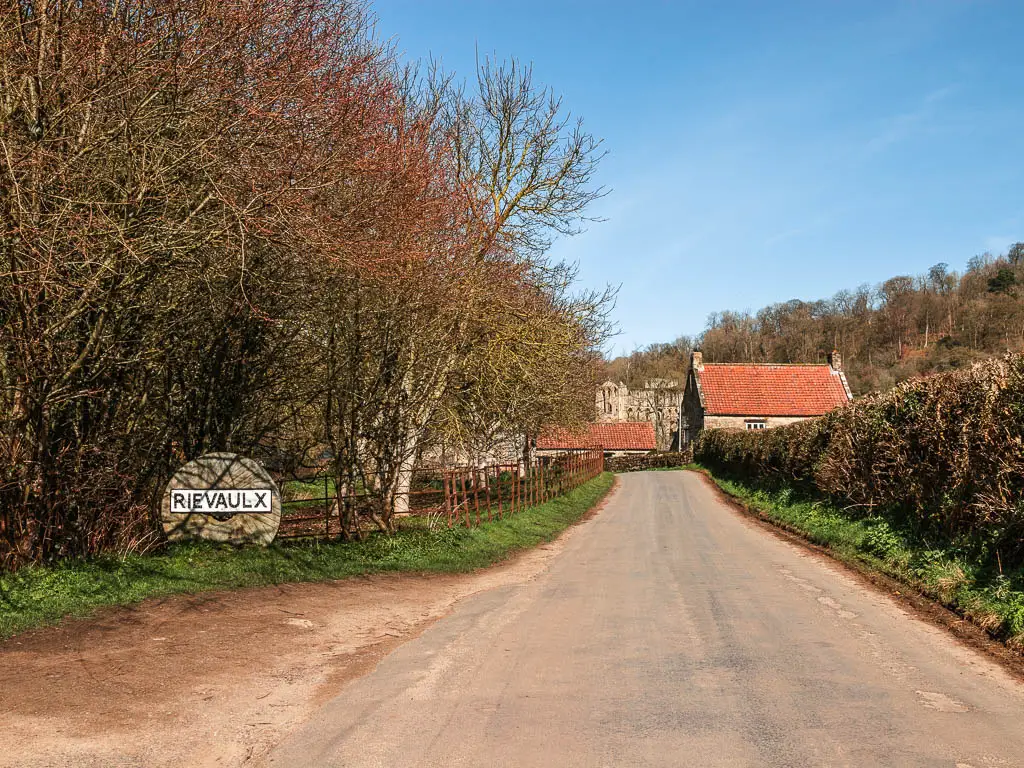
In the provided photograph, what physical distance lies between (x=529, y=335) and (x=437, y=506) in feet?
18.2

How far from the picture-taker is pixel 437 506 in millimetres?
15117

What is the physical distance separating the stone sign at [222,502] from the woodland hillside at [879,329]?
8474cm

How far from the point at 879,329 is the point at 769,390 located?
69941 millimetres

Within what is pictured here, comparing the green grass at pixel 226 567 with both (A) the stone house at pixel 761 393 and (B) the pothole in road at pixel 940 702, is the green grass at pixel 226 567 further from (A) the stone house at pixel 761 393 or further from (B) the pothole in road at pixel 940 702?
(A) the stone house at pixel 761 393

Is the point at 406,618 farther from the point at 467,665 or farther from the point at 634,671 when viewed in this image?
the point at 634,671

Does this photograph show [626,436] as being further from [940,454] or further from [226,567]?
[226,567]

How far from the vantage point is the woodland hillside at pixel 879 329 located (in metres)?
97.8

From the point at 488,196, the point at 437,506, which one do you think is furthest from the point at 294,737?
the point at 488,196

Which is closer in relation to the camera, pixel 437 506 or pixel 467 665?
pixel 467 665

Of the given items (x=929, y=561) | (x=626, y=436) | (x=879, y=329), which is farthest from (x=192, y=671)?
(x=879, y=329)

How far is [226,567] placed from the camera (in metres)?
10.3

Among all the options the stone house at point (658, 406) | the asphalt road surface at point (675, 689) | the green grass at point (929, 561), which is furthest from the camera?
the stone house at point (658, 406)

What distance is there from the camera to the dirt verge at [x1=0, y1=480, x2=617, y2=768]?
187 inches

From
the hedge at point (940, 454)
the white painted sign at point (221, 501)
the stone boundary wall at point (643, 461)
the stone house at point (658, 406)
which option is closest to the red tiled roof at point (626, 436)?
the stone house at point (658, 406)
